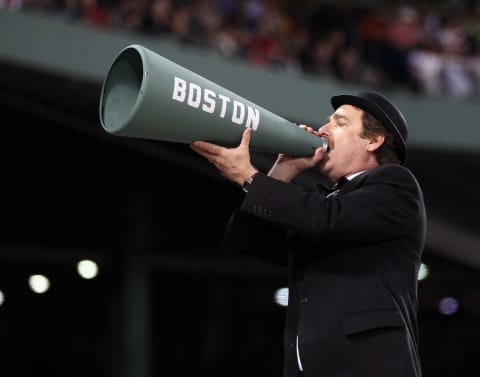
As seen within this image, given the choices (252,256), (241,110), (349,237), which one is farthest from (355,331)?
(241,110)

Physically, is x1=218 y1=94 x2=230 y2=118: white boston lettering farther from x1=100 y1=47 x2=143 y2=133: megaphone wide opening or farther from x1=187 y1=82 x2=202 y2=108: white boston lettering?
x1=100 y1=47 x2=143 y2=133: megaphone wide opening

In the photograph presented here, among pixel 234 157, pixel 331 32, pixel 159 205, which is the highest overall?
pixel 331 32

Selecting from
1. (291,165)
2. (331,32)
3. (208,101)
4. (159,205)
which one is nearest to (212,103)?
(208,101)

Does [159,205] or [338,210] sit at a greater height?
[159,205]

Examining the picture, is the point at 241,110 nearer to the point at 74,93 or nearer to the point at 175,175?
the point at 74,93

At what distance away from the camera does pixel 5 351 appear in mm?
11359

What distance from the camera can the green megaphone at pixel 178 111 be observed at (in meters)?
2.50

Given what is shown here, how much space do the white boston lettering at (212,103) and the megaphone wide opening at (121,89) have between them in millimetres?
122

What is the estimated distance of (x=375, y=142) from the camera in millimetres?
2822

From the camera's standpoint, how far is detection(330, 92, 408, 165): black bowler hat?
280cm

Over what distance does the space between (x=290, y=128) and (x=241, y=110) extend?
0.18m

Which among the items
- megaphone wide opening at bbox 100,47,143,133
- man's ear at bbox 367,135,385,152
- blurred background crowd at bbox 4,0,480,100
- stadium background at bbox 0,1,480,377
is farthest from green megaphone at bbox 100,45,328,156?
blurred background crowd at bbox 4,0,480,100

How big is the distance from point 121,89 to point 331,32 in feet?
24.3

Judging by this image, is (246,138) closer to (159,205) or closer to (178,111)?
(178,111)
